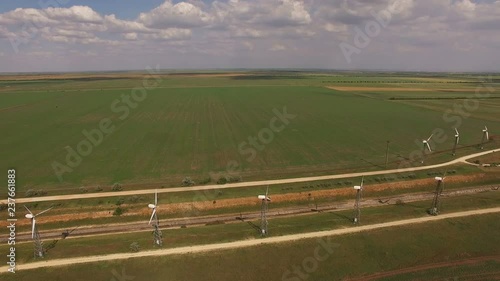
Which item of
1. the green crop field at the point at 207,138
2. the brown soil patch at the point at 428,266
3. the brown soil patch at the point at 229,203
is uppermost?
the green crop field at the point at 207,138

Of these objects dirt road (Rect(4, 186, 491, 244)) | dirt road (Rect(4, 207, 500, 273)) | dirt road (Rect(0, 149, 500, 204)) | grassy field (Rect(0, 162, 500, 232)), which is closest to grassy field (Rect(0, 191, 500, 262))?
dirt road (Rect(4, 207, 500, 273))

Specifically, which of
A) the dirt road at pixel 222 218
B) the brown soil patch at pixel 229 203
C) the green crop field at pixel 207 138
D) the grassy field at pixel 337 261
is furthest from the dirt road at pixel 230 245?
the green crop field at pixel 207 138

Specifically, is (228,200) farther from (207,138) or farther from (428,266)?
(207,138)

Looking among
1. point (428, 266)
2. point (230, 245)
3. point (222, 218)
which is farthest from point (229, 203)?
point (428, 266)

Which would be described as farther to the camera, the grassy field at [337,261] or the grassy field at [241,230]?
the grassy field at [241,230]

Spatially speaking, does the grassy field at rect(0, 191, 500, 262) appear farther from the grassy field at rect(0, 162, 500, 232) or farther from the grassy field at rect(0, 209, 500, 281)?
the grassy field at rect(0, 162, 500, 232)

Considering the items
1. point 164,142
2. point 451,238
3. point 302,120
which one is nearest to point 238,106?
point 302,120

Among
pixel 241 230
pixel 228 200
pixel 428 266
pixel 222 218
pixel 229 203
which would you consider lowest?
pixel 428 266

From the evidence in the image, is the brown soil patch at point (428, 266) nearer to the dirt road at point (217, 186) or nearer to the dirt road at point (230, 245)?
the dirt road at point (230, 245)

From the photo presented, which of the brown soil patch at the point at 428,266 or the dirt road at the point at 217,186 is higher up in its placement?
the dirt road at the point at 217,186
